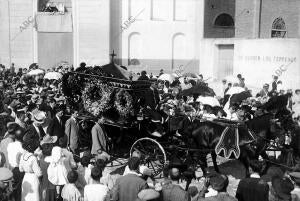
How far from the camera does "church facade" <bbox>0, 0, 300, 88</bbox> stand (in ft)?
95.9

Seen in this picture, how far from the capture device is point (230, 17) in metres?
32.7

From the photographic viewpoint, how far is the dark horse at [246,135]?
10141mm

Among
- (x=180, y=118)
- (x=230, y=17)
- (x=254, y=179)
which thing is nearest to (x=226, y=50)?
(x=230, y=17)

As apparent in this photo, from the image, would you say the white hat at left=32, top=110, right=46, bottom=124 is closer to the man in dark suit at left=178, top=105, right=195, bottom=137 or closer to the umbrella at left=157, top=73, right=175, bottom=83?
the man in dark suit at left=178, top=105, right=195, bottom=137

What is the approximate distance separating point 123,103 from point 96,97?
2.84ft

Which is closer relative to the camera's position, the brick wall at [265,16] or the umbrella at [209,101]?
the umbrella at [209,101]

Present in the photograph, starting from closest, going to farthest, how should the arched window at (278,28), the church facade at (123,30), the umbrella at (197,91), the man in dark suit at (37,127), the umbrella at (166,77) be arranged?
1. the man in dark suit at (37,127)
2. the umbrella at (197,91)
3. the umbrella at (166,77)
4. the church facade at (123,30)
5. the arched window at (278,28)

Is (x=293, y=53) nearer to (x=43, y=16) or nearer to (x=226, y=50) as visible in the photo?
(x=226, y=50)

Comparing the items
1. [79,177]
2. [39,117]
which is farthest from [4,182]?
[39,117]

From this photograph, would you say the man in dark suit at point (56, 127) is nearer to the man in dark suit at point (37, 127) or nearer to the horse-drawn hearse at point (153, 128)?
the man in dark suit at point (37, 127)

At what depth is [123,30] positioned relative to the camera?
29.8m

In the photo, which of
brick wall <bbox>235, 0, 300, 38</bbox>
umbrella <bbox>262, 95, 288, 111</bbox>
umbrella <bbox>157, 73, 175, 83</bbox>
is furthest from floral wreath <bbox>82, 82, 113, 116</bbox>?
brick wall <bbox>235, 0, 300, 38</bbox>

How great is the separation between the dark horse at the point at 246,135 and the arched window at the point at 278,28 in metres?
22.9

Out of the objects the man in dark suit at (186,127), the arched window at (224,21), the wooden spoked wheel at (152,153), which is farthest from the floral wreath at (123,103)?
the arched window at (224,21)
